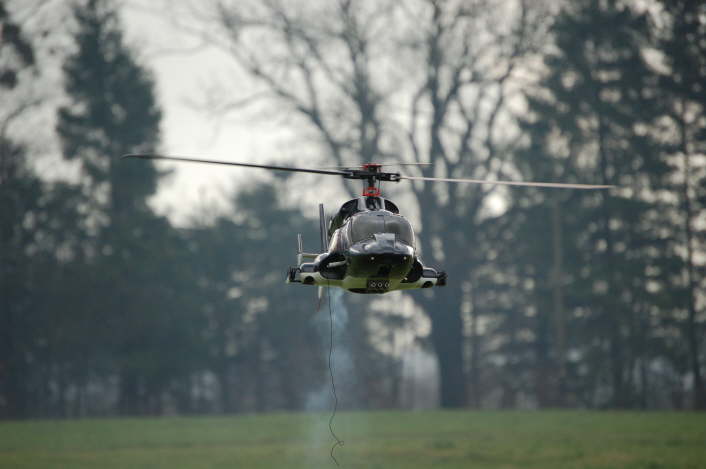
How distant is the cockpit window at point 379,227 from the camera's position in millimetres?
8570

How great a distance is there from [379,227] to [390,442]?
60.0ft

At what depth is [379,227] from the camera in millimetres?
8578

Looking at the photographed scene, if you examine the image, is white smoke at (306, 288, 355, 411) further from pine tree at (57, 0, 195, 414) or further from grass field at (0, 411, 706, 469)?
grass field at (0, 411, 706, 469)

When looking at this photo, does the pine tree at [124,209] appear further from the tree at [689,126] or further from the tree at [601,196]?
the tree at [689,126]

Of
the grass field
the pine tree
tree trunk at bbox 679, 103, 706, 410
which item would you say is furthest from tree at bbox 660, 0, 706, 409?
the pine tree

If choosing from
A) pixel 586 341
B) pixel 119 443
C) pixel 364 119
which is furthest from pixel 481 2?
pixel 119 443

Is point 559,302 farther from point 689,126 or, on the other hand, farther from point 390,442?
point 390,442

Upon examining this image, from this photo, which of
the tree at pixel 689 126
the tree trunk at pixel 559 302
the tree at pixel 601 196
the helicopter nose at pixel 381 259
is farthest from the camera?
the tree trunk at pixel 559 302

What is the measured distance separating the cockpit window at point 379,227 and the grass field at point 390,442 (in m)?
11.5

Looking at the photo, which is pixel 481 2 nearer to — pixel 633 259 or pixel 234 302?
pixel 633 259

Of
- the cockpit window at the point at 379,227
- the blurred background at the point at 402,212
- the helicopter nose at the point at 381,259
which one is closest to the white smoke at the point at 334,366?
the blurred background at the point at 402,212

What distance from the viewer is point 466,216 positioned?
134ft

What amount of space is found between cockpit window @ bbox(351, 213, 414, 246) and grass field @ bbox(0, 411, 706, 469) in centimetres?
1154

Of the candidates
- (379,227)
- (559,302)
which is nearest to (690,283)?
(559,302)
